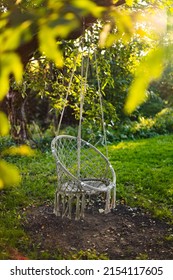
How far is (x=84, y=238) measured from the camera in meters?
3.73

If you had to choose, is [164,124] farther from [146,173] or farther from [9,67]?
[9,67]

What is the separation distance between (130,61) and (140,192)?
1708mm

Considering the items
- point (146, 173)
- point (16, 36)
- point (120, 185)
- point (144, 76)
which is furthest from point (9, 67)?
point (146, 173)

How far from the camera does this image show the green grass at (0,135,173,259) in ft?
13.3

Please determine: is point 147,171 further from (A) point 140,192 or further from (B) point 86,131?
(B) point 86,131

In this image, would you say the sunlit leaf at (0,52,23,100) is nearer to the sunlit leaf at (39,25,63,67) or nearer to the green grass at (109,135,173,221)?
the sunlit leaf at (39,25,63,67)

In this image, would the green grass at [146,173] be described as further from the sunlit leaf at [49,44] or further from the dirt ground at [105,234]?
the sunlit leaf at [49,44]

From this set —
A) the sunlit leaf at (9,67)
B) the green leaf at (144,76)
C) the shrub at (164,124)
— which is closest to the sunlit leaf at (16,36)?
the sunlit leaf at (9,67)

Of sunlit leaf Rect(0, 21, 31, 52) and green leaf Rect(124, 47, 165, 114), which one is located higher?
sunlit leaf Rect(0, 21, 31, 52)

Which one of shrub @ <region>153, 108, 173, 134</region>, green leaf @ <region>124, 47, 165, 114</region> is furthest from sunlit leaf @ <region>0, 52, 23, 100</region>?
shrub @ <region>153, 108, 173, 134</region>

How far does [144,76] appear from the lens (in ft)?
2.78

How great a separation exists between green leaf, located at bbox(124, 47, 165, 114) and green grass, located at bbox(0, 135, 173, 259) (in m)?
2.78

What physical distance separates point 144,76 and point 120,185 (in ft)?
15.2

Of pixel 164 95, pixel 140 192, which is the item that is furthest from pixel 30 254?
pixel 164 95
